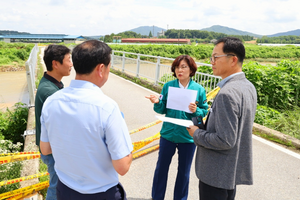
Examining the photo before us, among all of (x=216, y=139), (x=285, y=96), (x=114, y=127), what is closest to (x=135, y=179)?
(x=216, y=139)

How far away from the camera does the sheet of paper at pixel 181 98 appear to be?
2.71 metres

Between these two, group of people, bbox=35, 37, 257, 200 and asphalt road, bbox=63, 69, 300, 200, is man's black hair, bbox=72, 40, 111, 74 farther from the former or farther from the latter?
asphalt road, bbox=63, 69, 300, 200

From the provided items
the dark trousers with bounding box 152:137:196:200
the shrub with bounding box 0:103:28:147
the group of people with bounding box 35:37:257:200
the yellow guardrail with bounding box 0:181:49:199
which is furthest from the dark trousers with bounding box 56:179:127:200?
the shrub with bounding box 0:103:28:147

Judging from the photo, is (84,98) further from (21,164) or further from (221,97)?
(21,164)

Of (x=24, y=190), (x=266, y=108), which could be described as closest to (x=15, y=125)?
(x=24, y=190)

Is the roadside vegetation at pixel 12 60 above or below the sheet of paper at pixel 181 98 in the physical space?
below

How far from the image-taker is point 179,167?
2854 mm

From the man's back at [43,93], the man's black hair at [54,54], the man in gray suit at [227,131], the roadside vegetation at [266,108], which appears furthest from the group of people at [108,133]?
the roadside vegetation at [266,108]

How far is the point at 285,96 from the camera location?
24.8ft

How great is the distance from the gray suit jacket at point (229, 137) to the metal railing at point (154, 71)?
212 inches

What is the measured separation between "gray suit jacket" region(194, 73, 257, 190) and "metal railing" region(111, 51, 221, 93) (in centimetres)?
538

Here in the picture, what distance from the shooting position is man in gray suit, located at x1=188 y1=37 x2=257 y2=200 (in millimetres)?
1624

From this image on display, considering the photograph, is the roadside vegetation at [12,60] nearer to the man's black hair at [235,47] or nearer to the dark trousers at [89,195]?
the dark trousers at [89,195]

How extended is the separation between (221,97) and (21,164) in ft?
10.7
